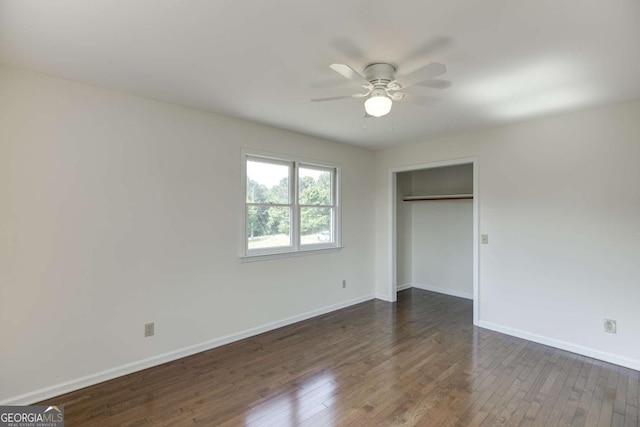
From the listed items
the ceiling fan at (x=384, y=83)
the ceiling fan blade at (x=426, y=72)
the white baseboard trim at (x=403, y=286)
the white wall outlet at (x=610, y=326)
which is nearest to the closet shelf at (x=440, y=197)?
the white baseboard trim at (x=403, y=286)

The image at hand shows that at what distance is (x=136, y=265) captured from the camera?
280cm

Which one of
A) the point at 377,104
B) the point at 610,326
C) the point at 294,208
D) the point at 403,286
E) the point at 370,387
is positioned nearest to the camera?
the point at 377,104

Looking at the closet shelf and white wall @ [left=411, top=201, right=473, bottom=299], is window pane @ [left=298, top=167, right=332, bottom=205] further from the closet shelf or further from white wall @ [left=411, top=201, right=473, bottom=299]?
white wall @ [left=411, top=201, right=473, bottom=299]

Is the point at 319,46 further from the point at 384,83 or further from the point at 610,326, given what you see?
the point at 610,326

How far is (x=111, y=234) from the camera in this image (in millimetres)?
2666

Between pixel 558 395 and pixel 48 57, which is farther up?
pixel 48 57

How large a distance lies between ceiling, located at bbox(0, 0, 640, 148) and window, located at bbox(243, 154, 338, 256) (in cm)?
101

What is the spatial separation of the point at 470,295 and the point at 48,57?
585cm

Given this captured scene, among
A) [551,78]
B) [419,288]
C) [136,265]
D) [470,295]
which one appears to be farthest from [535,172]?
[136,265]

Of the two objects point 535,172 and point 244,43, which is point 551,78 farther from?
point 244,43

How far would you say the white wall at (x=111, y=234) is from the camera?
2.29 metres
